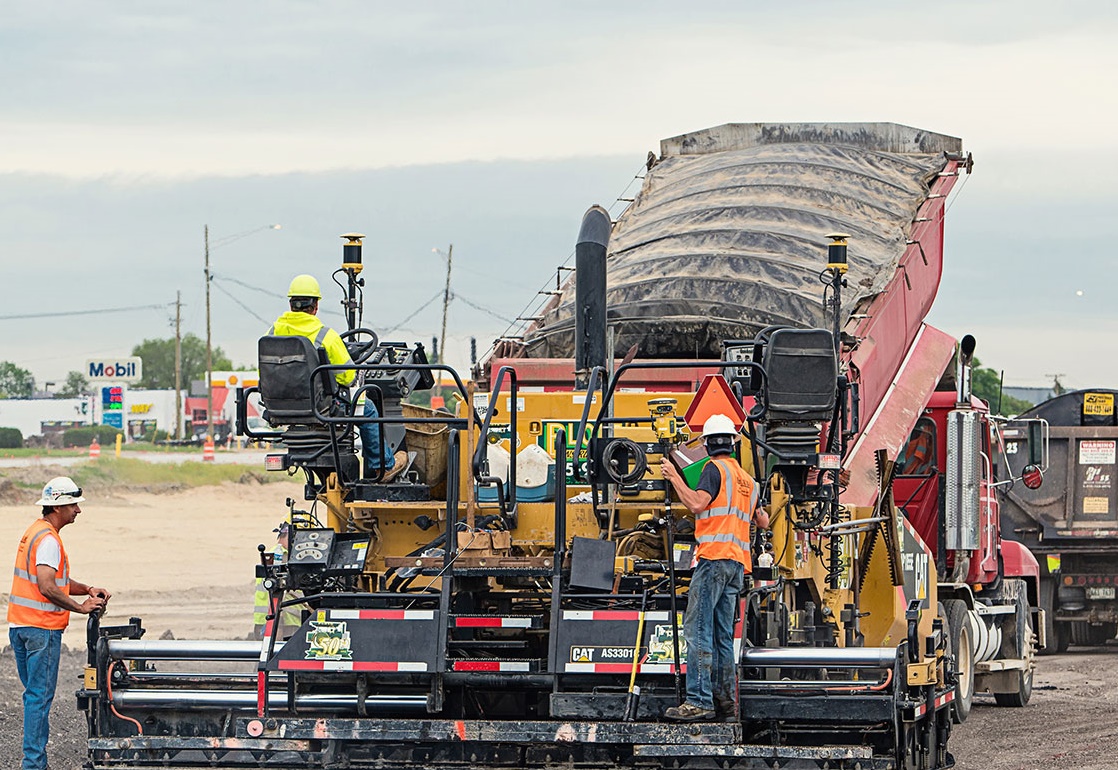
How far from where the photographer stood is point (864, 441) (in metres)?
12.1

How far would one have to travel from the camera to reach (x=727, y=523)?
8.41 metres

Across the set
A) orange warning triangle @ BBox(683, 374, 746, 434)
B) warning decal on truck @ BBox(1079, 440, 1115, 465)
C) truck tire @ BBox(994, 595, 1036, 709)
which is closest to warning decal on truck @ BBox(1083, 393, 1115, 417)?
warning decal on truck @ BBox(1079, 440, 1115, 465)

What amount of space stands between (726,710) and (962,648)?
650 cm

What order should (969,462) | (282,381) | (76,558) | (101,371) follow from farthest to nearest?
(101,371) < (76,558) < (969,462) < (282,381)

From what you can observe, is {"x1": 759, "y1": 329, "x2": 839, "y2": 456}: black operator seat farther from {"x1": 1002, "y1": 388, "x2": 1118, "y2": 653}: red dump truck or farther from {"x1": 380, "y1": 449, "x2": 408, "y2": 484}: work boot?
{"x1": 1002, "y1": 388, "x2": 1118, "y2": 653}: red dump truck

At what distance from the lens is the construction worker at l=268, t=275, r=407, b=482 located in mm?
9461

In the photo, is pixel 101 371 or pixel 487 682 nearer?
pixel 487 682

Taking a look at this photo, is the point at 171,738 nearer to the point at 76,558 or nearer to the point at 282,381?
the point at 282,381

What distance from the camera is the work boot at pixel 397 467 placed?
31.4ft

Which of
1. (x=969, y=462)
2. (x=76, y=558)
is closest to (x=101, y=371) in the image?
(x=76, y=558)

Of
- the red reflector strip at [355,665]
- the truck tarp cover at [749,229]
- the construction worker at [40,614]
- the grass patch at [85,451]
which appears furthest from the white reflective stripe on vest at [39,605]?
the grass patch at [85,451]

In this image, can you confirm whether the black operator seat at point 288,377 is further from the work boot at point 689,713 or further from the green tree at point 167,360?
the green tree at point 167,360

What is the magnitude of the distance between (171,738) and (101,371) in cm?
9199

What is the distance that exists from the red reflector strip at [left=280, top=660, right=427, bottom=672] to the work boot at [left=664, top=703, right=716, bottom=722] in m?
1.22
